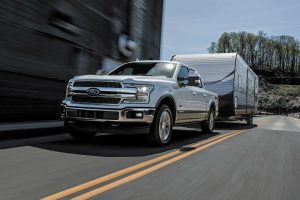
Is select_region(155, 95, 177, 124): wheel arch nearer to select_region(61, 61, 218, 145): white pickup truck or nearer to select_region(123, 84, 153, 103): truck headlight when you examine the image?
select_region(61, 61, 218, 145): white pickup truck

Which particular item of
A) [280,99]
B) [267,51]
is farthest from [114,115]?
[267,51]

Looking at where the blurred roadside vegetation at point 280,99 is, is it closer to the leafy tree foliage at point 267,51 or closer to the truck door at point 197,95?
the leafy tree foliage at point 267,51

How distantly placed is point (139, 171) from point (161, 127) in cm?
279

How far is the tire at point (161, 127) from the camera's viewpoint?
7949 mm

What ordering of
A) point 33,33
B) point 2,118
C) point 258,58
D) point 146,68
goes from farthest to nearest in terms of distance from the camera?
point 258,58
point 33,33
point 2,118
point 146,68

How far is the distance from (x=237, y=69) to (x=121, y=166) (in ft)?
36.7

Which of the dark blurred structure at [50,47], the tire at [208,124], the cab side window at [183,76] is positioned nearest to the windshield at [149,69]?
the cab side window at [183,76]

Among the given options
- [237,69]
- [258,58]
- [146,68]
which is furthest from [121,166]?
[258,58]

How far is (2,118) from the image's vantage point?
10211 millimetres

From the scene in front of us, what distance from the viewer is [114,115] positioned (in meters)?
7.46

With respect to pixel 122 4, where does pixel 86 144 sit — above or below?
below

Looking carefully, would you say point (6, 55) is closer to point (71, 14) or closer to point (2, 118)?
point (2, 118)

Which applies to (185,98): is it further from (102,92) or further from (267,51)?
(267,51)

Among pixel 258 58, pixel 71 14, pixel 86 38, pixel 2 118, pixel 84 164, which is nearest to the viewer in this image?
pixel 84 164
